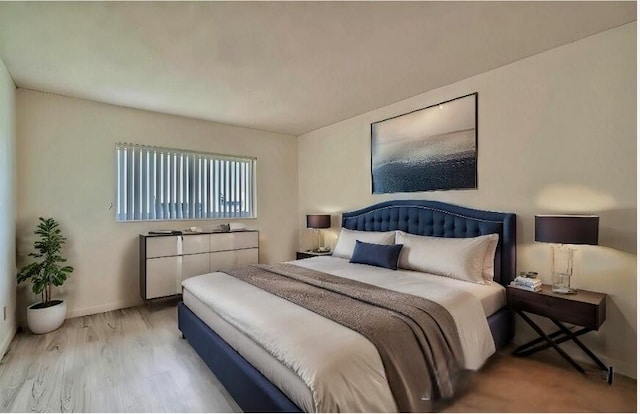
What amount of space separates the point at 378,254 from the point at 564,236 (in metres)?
1.58

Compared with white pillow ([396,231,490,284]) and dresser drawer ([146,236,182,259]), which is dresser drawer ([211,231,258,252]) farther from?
white pillow ([396,231,490,284])

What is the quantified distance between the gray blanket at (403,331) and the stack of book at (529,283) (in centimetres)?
91

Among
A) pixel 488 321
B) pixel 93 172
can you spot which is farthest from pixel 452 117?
pixel 93 172

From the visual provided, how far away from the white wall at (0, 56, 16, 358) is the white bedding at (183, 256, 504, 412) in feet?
5.08

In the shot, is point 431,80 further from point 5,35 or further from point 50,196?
point 50,196

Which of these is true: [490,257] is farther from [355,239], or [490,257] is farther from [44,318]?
[44,318]

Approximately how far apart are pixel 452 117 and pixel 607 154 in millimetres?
1358

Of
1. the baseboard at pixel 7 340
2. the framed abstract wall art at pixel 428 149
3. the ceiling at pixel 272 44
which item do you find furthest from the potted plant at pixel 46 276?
the framed abstract wall art at pixel 428 149

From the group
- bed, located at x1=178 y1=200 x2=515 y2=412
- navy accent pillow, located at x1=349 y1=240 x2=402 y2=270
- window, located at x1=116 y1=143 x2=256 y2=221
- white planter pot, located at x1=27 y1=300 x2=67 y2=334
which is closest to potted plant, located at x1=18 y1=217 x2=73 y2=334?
white planter pot, located at x1=27 y1=300 x2=67 y2=334

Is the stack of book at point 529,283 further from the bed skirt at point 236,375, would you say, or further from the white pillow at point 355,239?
the bed skirt at point 236,375

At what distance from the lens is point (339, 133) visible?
186 inches

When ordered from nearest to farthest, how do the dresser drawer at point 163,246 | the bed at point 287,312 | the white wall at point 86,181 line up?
the bed at point 287,312 < the white wall at point 86,181 < the dresser drawer at point 163,246

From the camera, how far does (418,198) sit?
3.69 metres

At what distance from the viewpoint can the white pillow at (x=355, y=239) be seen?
358cm
